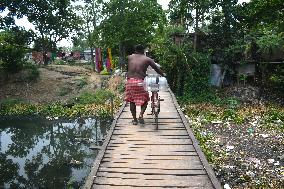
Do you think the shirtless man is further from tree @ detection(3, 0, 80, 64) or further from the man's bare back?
tree @ detection(3, 0, 80, 64)

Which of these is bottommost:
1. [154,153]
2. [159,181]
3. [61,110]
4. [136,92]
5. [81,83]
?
[61,110]

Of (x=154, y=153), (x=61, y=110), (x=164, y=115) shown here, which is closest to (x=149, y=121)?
(x=164, y=115)

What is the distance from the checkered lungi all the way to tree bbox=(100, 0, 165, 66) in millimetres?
16344

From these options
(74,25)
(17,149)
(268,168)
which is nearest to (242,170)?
(268,168)

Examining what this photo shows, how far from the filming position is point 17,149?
1405cm

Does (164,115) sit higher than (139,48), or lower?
lower

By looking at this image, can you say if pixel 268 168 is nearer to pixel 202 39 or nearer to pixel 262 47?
pixel 262 47

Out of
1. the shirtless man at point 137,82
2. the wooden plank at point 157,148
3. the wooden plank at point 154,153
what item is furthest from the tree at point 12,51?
the wooden plank at point 154,153

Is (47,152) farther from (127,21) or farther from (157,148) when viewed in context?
(127,21)

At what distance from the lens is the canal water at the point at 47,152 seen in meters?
10.5

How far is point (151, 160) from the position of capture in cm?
556

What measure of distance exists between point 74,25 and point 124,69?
23.6ft

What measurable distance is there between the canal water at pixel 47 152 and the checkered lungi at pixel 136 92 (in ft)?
4.60

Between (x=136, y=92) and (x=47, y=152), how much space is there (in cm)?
742
